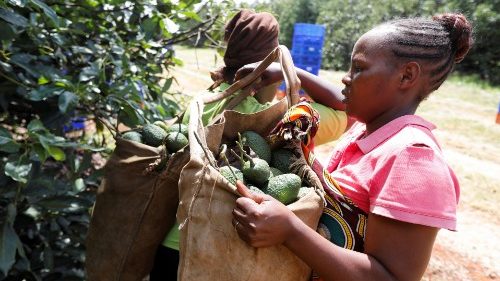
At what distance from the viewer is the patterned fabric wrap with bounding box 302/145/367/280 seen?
113 centimetres

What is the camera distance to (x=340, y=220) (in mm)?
1157

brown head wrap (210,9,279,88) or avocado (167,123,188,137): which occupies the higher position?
brown head wrap (210,9,279,88)

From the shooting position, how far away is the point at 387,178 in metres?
1.02

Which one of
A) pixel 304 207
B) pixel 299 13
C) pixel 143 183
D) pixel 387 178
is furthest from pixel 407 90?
pixel 299 13

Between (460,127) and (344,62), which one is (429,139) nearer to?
(460,127)

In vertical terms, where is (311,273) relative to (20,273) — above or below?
above

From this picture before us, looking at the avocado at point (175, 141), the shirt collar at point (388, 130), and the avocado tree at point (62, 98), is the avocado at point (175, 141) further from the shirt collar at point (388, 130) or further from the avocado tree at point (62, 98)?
the shirt collar at point (388, 130)

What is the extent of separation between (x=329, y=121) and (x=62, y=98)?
3.53ft

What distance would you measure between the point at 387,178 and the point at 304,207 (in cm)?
21

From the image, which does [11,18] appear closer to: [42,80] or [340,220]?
[42,80]

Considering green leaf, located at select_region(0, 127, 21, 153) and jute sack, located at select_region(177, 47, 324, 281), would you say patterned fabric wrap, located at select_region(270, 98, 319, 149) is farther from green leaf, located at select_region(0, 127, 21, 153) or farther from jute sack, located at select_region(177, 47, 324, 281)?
green leaf, located at select_region(0, 127, 21, 153)

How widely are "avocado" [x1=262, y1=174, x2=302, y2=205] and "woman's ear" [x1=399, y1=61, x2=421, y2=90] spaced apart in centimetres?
36

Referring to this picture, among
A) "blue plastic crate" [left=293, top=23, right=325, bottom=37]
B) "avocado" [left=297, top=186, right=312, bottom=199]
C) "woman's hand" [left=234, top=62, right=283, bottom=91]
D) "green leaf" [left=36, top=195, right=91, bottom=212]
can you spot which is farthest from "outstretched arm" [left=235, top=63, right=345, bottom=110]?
"blue plastic crate" [left=293, top=23, right=325, bottom=37]

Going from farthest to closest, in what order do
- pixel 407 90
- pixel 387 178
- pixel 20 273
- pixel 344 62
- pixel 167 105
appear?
pixel 344 62 < pixel 167 105 < pixel 20 273 < pixel 407 90 < pixel 387 178
